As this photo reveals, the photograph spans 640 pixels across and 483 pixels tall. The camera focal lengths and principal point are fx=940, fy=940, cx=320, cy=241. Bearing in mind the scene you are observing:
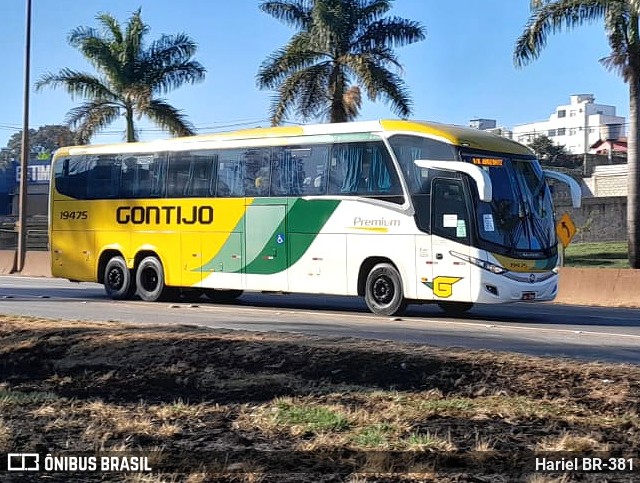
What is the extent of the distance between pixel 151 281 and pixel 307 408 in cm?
1441

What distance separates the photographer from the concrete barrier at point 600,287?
70.6ft

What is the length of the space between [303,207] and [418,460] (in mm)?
12667

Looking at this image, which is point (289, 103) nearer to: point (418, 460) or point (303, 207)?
point (303, 207)

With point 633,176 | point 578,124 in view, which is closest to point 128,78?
point 633,176

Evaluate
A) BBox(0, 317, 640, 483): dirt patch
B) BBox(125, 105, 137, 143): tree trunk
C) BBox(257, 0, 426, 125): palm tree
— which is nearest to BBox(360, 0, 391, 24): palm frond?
BBox(257, 0, 426, 125): palm tree

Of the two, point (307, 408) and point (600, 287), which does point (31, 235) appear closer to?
point (600, 287)

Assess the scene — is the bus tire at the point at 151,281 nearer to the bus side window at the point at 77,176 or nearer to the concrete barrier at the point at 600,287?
the bus side window at the point at 77,176

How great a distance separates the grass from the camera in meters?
31.1

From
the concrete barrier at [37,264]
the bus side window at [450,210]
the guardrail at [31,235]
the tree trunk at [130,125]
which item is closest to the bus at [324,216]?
the bus side window at [450,210]

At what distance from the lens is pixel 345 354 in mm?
9750

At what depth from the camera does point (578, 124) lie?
5231 inches

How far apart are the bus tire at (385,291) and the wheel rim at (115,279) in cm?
687

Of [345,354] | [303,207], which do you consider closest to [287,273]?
[303,207]

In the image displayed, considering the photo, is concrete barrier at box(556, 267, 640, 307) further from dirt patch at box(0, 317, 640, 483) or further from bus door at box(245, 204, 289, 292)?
dirt patch at box(0, 317, 640, 483)
